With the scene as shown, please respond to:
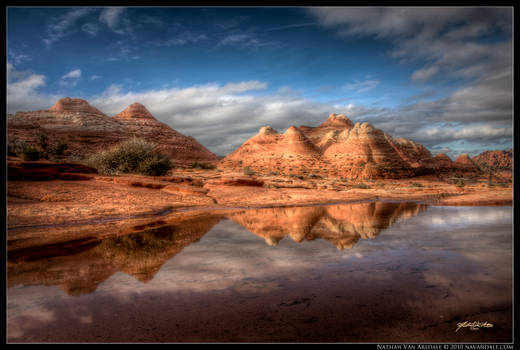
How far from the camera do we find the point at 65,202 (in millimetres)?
10930

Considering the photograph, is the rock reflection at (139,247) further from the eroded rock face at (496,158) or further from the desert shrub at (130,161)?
the eroded rock face at (496,158)

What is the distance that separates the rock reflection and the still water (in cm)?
4

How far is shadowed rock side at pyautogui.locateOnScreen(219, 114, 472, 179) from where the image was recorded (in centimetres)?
4012

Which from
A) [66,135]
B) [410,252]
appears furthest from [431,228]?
[66,135]

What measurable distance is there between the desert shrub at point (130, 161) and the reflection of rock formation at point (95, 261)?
14.5 meters

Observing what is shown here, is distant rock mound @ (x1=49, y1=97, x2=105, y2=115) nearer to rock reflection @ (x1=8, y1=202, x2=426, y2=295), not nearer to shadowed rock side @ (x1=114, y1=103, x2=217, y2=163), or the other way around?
shadowed rock side @ (x1=114, y1=103, x2=217, y2=163)

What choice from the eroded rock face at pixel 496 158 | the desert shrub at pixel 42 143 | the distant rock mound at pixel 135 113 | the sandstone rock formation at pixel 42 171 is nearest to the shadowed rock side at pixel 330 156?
the desert shrub at pixel 42 143

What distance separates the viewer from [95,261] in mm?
5184

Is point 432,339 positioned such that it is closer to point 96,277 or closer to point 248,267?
point 248,267

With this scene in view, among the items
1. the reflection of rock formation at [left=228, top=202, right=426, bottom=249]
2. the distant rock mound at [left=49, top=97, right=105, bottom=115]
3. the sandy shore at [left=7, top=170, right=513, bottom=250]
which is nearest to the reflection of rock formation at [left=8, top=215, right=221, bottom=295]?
the sandy shore at [left=7, top=170, right=513, bottom=250]

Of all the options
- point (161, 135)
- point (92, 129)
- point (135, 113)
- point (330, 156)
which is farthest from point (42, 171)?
point (135, 113)

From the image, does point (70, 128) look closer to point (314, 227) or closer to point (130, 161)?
point (130, 161)

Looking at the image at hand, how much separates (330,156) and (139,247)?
43.5 meters

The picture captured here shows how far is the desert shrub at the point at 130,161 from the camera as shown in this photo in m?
20.9
